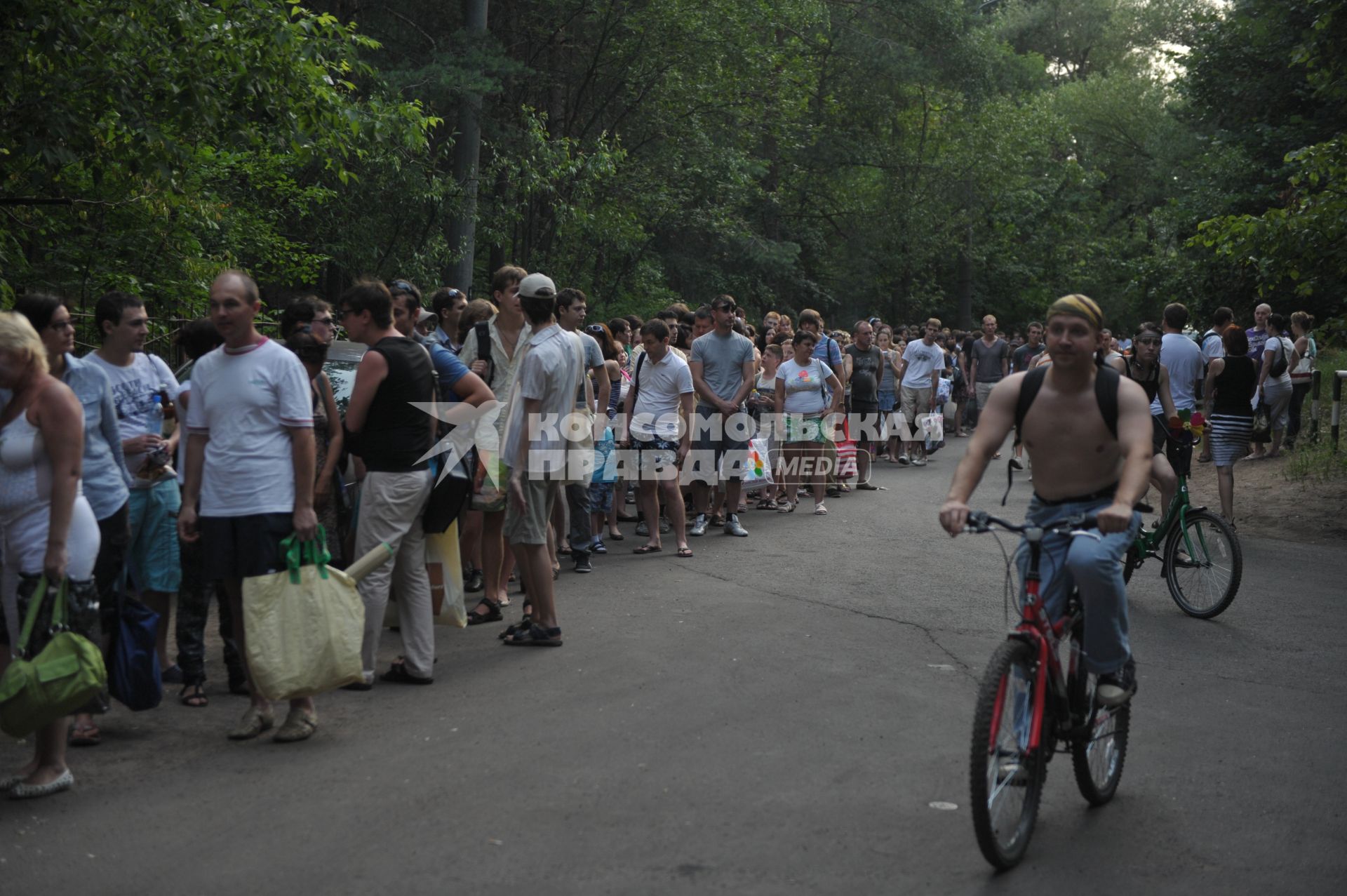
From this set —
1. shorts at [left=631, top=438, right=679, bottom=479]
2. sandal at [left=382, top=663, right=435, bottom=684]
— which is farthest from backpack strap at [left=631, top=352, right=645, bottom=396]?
sandal at [left=382, top=663, right=435, bottom=684]

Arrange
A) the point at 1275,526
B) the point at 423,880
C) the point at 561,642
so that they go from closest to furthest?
the point at 423,880 → the point at 561,642 → the point at 1275,526

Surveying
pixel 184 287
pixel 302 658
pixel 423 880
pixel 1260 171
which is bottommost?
pixel 423 880

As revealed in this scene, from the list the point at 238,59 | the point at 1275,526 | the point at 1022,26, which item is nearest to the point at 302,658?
the point at 238,59

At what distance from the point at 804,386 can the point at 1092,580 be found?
9.47 m

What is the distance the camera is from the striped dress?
12.6 m

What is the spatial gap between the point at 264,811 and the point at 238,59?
6.35 m

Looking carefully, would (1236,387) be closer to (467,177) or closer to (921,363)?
(921,363)

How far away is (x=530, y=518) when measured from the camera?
793 centimetres

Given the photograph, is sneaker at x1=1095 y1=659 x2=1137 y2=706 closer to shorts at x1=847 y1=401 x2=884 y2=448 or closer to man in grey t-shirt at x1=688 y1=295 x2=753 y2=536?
man in grey t-shirt at x1=688 y1=295 x2=753 y2=536

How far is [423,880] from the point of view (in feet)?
15.2

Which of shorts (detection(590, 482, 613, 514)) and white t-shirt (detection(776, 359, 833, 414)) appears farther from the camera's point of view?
white t-shirt (detection(776, 359, 833, 414))

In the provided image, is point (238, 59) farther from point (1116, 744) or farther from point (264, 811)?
point (1116, 744)

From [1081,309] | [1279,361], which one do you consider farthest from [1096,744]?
[1279,361]

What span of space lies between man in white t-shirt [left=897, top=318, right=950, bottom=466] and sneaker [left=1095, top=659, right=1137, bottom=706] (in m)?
15.4
